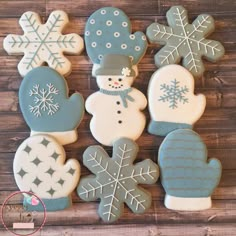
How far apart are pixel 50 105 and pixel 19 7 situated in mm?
371

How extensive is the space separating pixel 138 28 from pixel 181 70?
212mm

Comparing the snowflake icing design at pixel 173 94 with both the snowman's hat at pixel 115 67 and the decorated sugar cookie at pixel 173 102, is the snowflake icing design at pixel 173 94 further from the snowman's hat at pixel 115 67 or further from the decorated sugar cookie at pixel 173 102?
the snowman's hat at pixel 115 67

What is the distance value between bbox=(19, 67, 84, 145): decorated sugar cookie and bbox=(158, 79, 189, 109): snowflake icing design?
0.87 feet

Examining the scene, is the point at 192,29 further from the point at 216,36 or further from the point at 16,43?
the point at 16,43

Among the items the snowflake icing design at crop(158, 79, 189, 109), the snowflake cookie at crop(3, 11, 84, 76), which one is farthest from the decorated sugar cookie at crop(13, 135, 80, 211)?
the snowflake icing design at crop(158, 79, 189, 109)

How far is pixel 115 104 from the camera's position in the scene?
1238mm

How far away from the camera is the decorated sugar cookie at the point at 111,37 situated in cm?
127

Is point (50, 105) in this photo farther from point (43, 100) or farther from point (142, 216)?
point (142, 216)

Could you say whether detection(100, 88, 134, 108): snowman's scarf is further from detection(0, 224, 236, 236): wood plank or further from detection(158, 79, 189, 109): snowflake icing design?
detection(0, 224, 236, 236): wood plank

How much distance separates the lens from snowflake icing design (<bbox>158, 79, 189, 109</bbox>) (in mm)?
1240

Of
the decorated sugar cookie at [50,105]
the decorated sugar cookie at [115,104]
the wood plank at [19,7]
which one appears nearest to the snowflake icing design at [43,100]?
the decorated sugar cookie at [50,105]

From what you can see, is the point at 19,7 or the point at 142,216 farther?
the point at 19,7

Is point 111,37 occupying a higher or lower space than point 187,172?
higher

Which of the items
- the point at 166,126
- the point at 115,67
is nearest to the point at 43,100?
the point at 115,67
